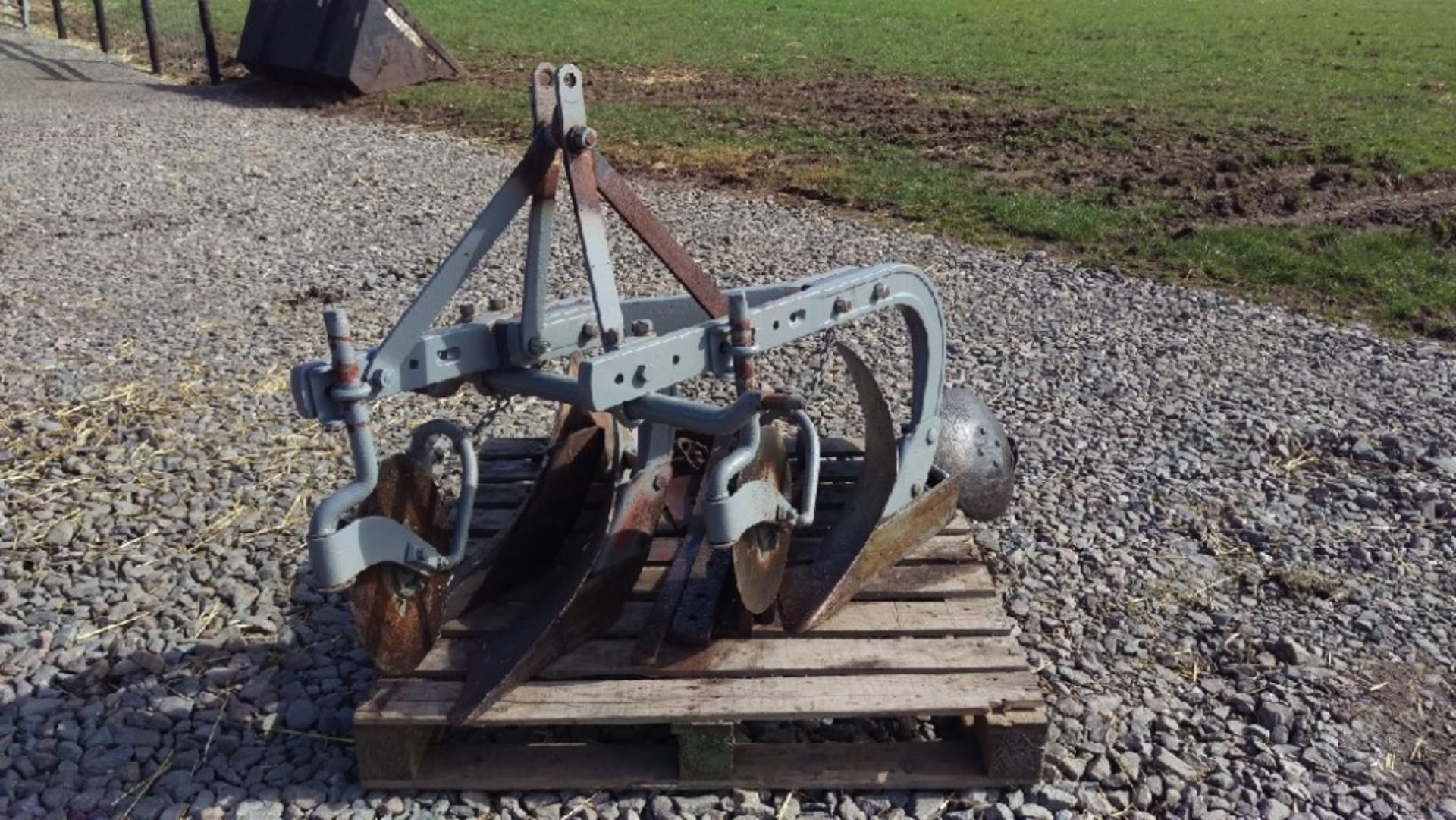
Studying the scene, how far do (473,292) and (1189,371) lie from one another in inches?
179

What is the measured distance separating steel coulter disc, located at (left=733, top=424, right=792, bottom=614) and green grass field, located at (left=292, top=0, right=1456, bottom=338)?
565 centimetres

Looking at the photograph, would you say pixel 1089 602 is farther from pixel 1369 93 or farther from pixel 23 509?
pixel 1369 93

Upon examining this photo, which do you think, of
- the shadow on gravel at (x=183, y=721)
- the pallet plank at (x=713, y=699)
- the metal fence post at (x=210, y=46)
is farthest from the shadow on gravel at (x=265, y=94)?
the pallet plank at (x=713, y=699)

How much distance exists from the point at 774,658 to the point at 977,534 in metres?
1.67

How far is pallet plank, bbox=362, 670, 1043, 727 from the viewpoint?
3598 mm

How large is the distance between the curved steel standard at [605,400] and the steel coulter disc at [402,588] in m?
0.07

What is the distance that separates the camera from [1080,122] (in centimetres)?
1380

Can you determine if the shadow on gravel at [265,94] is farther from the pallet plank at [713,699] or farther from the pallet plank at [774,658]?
the pallet plank at [713,699]

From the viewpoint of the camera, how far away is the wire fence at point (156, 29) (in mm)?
18500

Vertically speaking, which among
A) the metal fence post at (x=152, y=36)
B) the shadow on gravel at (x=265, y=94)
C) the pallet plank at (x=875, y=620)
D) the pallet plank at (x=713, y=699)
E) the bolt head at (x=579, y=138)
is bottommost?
the pallet plank at (x=713, y=699)

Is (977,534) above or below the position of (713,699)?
below

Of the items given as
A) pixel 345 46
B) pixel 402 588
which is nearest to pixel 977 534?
pixel 402 588

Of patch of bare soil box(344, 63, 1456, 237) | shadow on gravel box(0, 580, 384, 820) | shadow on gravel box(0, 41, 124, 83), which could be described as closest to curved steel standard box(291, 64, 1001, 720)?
shadow on gravel box(0, 580, 384, 820)

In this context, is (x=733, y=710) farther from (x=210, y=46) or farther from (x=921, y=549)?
(x=210, y=46)
